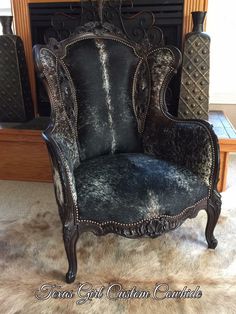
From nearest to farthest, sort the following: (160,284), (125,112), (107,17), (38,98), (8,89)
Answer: (160,284)
(125,112)
(107,17)
(8,89)
(38,98)

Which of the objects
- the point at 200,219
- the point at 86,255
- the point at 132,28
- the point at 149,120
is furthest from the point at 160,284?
the point at 132,28

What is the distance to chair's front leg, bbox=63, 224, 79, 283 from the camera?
1.29 m

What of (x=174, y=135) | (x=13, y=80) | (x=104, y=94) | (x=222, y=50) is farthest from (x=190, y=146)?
(x=13, y=80)

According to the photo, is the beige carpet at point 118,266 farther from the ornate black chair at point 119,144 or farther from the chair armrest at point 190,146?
the chair armrest at point 190,146

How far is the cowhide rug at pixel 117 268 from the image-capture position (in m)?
1.27

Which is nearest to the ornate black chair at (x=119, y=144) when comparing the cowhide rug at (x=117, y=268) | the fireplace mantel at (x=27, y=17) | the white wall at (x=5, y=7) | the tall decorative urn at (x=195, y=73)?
the cowhide rug at (x=117, y=268)

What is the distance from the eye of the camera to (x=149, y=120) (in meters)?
1.71

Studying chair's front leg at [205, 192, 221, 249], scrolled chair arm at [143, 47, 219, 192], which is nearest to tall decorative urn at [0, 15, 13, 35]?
scrolled chair arm at [143, 47, 219, 192]

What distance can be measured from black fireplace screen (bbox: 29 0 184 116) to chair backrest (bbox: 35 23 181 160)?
0.50 metres

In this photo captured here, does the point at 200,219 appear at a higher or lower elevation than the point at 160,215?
lower

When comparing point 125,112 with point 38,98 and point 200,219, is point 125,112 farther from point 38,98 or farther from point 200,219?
point 38,98

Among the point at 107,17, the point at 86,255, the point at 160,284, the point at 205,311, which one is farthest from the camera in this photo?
the point at 107,17

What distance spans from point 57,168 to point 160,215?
0.45 meters

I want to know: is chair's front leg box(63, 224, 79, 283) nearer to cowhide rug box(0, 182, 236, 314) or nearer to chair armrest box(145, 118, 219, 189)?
cowhide rug box(0, 182, 236, 314)
